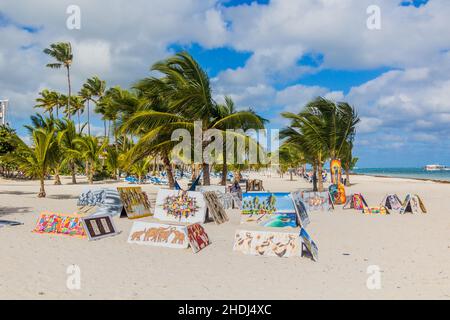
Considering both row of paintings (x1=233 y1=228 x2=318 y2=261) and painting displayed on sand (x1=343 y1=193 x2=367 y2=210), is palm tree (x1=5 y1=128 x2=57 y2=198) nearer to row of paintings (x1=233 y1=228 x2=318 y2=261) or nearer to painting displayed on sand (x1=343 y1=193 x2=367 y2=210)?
row of paintings (x1=233 y1=228 x2=318 y2=261)

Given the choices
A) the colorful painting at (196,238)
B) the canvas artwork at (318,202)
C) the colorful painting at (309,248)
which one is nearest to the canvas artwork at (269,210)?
the colorful painting at (196,238)

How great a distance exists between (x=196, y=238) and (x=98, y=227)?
2750 mm

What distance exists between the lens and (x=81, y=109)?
197ft

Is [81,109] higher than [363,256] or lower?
higher

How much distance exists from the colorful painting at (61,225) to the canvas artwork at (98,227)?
0.20 metres

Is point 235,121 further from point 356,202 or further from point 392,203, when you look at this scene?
point 392,203

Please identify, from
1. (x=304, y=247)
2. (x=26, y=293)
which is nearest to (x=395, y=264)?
A: (x=304, y=247)

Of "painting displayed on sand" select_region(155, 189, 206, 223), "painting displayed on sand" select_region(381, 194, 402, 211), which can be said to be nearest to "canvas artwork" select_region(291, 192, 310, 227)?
"painting displayed on sand" select_region(155, 189, 206, 223)

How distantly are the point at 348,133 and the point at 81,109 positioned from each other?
51.2 metres

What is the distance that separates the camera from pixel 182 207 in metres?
12.1

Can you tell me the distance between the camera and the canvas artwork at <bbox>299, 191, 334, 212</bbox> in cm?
1509

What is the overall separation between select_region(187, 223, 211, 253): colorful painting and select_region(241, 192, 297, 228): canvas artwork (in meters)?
3.08

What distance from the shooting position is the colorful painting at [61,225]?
8945mm
